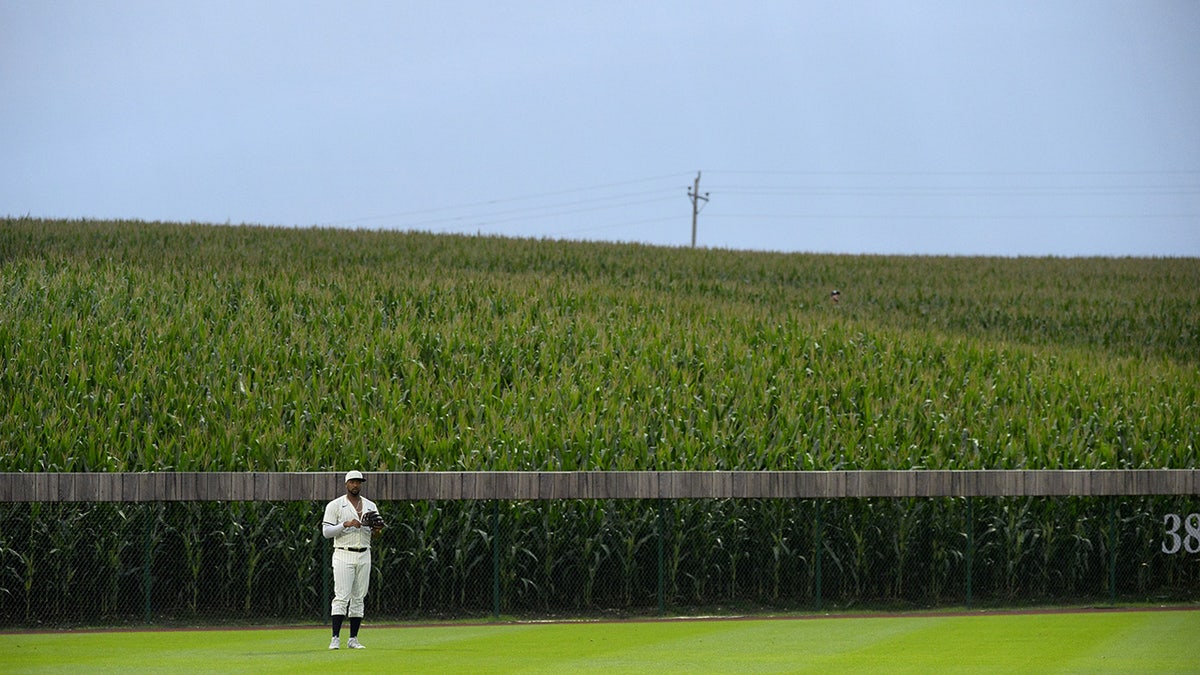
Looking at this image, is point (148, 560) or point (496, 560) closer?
point (148, 560)

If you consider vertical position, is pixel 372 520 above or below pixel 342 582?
above

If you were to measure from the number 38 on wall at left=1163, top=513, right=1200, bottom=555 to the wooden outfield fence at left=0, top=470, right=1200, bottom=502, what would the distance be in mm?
709

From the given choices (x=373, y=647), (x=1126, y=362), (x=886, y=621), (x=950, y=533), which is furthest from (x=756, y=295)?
(x=373, y=647)

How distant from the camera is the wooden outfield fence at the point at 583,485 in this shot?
59.0ft

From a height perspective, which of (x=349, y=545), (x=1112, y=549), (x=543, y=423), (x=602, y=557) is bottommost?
(x=602, y=557)

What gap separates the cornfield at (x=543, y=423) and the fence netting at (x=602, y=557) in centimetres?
5

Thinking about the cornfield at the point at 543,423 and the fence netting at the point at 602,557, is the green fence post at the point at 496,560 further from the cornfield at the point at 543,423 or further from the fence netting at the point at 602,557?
the cornfield at the point at 543,423

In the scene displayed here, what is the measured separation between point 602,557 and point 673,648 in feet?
17.2

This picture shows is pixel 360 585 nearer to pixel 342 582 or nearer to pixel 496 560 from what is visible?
pixel 342 582

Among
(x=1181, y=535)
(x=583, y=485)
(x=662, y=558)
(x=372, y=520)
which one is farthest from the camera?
(x=1181, y=535)

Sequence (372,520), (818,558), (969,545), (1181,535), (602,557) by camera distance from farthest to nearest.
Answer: (1181,535) → (969,545) → (818,558) → (602,557) → (372,520)

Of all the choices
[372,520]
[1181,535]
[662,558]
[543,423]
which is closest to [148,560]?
[372,520]

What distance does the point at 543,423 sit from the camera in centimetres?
2316

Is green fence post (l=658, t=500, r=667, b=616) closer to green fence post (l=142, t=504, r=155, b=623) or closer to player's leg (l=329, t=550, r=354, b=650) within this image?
player's leg (l=329, t=550, r=354, b=650)
